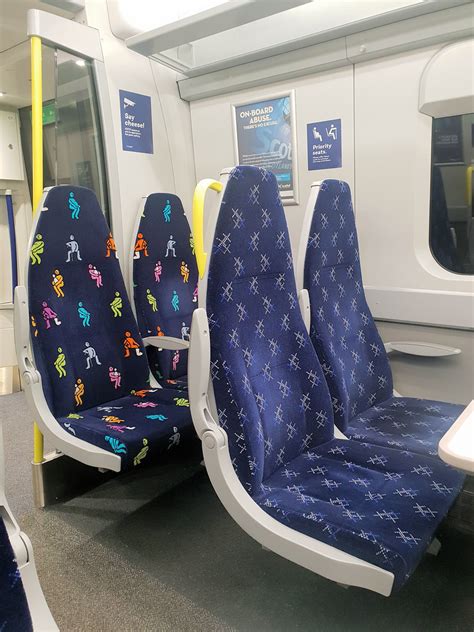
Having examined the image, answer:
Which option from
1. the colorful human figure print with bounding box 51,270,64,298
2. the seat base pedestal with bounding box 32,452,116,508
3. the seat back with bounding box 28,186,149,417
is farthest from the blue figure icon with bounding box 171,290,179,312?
the seat base pedestal with bounding box 32,452,116,508

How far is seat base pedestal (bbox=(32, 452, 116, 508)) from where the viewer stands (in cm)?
A: 252

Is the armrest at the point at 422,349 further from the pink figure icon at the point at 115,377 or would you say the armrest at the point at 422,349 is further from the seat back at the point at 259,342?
the pink figure icon at the point at 115,377

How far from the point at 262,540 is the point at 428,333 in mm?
1513

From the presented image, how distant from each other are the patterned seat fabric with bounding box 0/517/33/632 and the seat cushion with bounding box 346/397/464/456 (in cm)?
142

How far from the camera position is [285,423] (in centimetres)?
174

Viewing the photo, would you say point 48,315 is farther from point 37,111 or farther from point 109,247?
point 37,111

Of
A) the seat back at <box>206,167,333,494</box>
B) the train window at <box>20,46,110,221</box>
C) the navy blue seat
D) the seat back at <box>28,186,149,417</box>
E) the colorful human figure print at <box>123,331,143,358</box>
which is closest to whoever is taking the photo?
the seat back at <box>206,167,333,494</box>

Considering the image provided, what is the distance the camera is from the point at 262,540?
4.88ft

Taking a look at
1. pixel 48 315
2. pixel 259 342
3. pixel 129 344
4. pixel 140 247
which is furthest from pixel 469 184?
pixel 48 315

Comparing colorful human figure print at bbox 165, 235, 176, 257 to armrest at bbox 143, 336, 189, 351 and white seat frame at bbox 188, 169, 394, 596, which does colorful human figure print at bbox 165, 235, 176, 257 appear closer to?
armrest at bbox 143, 336, 189, 351

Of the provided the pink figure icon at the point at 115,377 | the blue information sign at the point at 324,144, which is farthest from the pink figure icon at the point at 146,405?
the blue information sign at the point at 324,144

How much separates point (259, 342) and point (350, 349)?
0.76 metres

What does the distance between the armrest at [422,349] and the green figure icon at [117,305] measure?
1.38 meters

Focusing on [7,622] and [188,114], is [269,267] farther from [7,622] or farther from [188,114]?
[188,114]
